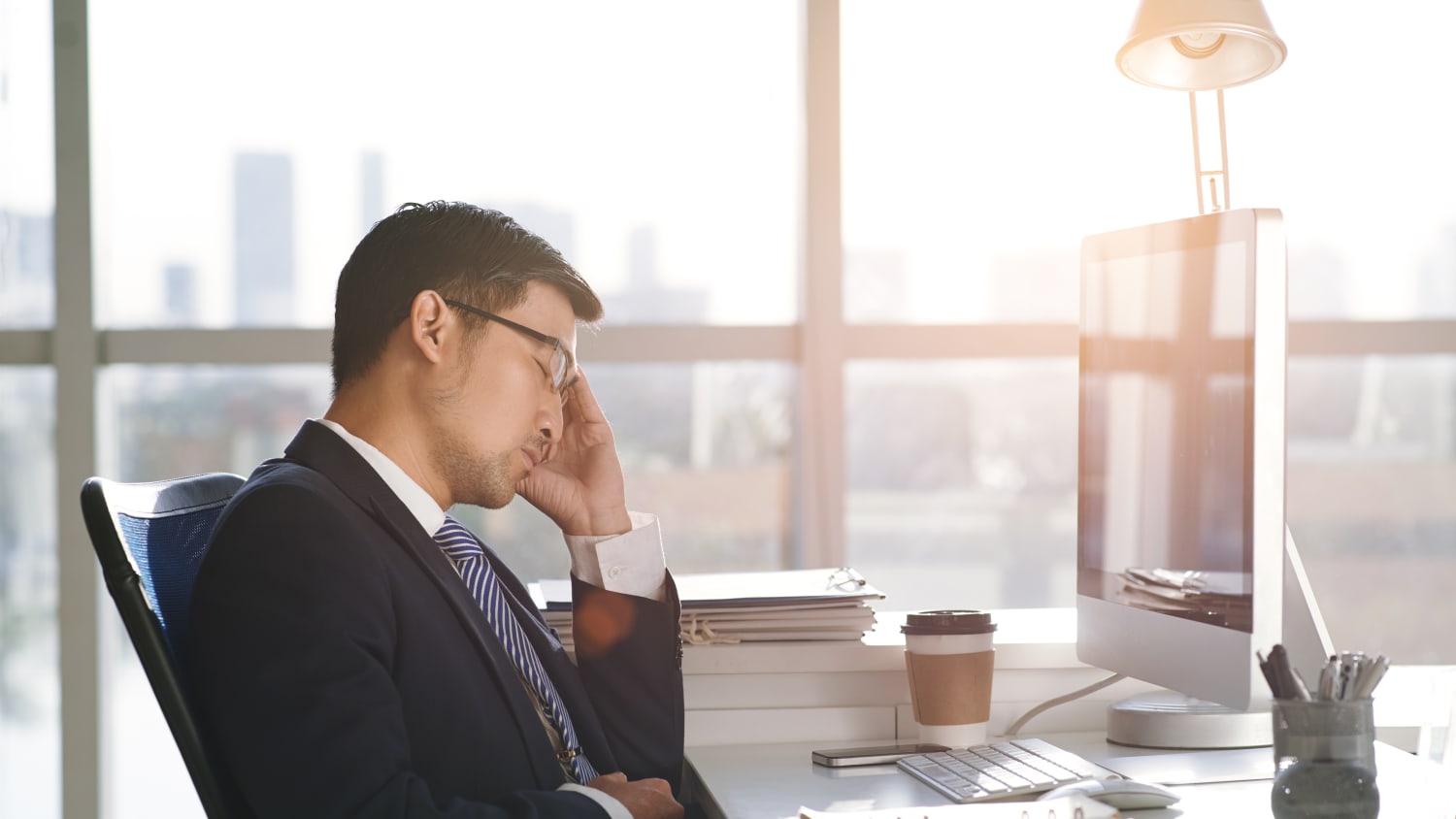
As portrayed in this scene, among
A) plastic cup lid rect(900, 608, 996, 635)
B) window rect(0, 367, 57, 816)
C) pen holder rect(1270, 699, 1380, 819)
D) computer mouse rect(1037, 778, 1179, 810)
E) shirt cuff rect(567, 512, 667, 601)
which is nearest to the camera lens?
pen holder rect(1270, 699, 1380, 819)

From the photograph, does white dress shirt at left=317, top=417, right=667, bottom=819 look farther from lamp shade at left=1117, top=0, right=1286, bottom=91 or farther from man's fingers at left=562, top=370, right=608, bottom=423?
lamp shade at left=1117, top=0, right=1286, bottom=91

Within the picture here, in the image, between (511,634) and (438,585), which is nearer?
(438,585)

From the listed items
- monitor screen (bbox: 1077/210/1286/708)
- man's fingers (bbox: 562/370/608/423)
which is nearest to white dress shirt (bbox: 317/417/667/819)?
man's fingers (bbox: 562/370/608/423)

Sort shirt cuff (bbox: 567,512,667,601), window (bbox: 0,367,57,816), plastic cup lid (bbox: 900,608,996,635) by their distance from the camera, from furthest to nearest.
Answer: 1. window (bbox: 0,367,57,816)
2. shirt cuff (bbox: 567,512,667,601)
3. plastic cup lid (bbox: 900,608,996,635)

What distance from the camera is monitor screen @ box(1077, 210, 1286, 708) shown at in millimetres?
1350

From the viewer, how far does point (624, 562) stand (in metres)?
1.71

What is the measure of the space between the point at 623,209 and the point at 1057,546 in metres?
1.43

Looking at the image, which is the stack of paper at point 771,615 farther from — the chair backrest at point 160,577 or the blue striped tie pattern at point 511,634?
the chair backrest at point 160,577

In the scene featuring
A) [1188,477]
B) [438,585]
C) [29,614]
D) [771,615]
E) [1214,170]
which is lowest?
[29,614]

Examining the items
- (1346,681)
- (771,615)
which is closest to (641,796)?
(771,615)

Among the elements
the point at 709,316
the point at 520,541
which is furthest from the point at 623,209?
the point at 520,541

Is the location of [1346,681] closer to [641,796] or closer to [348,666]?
[641,796]

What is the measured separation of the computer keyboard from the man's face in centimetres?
60

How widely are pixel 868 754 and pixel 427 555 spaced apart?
593mm
